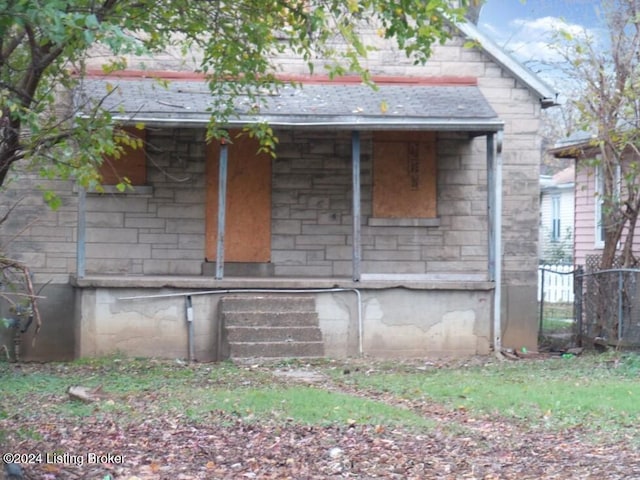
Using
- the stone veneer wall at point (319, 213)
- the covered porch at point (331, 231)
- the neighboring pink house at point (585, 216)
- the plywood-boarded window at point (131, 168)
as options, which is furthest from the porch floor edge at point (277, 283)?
the neighboring pink house at point (585, 216)

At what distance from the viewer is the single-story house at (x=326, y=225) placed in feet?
44.1

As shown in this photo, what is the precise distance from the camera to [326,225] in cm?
1491

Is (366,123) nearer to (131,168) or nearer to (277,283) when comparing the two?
(277,283)

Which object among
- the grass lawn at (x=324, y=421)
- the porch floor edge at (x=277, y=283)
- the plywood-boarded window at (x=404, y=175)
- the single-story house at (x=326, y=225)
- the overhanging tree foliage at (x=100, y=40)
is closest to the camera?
the overhanging tree foliage at (x=100, y=40)

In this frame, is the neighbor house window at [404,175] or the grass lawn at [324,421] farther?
the neighbor house window at [404,175]

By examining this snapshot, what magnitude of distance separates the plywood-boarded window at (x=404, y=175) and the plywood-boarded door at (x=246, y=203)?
171 centimetres

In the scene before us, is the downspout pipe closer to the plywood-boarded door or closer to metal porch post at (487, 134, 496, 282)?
metal porch post at (487, 134, 496, 282)

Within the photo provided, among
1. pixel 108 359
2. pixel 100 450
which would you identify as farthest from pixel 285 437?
pixel 108 359

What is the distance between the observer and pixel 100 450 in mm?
7191

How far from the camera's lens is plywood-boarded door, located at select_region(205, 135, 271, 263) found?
48.8 feet

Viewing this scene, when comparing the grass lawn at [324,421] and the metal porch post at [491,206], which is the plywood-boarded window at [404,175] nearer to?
the metal porch post at [491,206]

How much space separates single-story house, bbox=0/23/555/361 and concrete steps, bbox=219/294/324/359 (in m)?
0.07

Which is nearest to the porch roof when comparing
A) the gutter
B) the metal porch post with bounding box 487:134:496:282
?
the gutter

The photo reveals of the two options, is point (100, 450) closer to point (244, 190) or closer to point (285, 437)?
point (285, 437)
